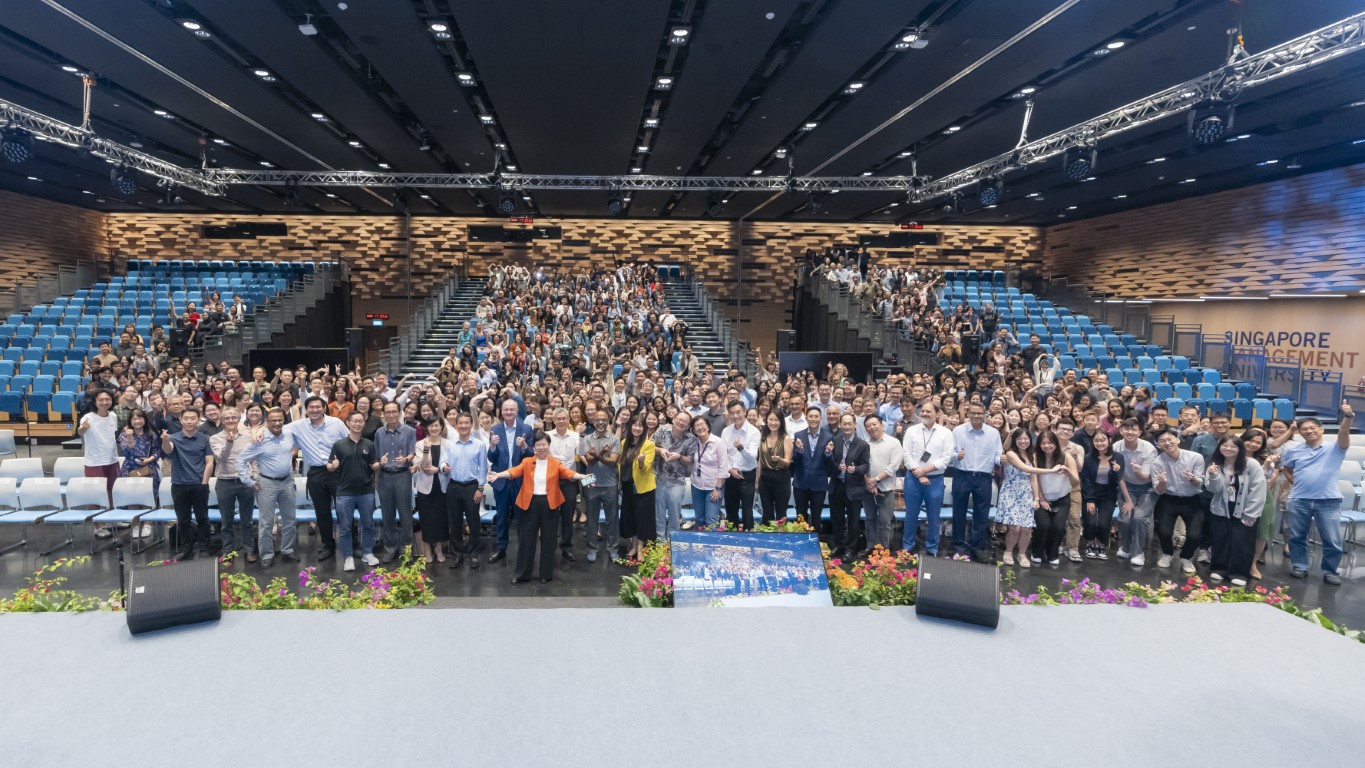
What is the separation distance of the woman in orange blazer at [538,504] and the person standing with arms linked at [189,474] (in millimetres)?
2886

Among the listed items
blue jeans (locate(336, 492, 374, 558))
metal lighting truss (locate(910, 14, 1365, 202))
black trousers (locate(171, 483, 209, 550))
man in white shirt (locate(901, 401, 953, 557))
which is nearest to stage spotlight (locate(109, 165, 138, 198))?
black trousers (locate(171, 483, 209, 550))

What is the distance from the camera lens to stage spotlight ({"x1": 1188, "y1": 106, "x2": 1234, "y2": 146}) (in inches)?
344

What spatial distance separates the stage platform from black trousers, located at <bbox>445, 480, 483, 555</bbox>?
13.1ft

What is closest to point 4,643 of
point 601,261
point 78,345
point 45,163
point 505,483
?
point 505,483

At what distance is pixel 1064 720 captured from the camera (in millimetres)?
2006

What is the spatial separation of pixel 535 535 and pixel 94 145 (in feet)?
39.5

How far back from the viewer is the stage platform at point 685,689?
6.11ft

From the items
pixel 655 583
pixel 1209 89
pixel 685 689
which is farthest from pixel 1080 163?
pixel 685 689

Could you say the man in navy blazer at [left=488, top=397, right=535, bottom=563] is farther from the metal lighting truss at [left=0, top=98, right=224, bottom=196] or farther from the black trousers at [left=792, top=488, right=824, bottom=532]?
the metal lighting truss at [left=0, top=98, right=224, bottom=196]

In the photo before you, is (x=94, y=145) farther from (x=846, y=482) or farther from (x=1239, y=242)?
(x=1239, y=242)

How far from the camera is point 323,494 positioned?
6.56 metres

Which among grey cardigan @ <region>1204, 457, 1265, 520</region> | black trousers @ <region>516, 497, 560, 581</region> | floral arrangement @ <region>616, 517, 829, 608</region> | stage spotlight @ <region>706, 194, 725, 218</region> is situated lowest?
black trousers @ <region>516, 497, 560, 581</region>

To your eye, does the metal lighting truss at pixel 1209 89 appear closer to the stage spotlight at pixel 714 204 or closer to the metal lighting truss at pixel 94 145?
the stage spotlight at pixel 714 204

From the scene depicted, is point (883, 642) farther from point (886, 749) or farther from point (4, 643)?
point (4, 643)
